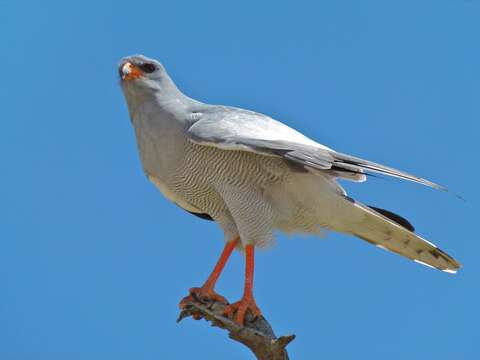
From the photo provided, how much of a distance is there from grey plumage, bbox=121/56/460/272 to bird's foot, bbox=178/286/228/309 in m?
0.67

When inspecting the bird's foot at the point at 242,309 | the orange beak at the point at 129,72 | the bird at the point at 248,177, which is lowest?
the bird's foot at the point at 242,309

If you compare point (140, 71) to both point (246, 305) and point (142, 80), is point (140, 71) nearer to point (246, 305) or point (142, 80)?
point (142, 80)

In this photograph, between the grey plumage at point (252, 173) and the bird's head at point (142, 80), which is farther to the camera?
the bird's head at point (142, 80)

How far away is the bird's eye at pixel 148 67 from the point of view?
32.0ft

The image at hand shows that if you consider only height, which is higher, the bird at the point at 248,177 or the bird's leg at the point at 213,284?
the bird at the point at 248,177

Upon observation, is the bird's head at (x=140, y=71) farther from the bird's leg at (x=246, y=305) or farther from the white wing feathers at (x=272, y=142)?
the bird's leg at (x=246, y=305)

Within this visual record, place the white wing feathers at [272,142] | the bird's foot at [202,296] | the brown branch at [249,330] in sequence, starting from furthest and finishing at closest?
the bird's foot at [202,296]
the white wing feathers at [272,142]
the brown branch at [249,330]

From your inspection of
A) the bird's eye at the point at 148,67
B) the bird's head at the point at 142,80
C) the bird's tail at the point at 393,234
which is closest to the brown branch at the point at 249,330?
the bird's tail at the point at 393,234

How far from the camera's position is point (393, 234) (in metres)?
9.21

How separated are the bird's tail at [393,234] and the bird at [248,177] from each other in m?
0.01

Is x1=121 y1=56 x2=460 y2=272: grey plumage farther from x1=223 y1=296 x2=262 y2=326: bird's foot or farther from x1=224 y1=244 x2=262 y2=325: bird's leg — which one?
x1=223 y1=296 x2=262 y2=326: bird's foot

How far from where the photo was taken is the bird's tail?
908cm

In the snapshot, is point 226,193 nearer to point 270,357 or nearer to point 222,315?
point 222,315

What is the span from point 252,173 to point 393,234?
1734 mm
